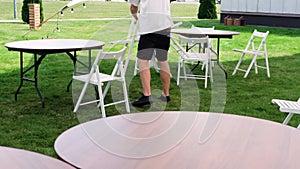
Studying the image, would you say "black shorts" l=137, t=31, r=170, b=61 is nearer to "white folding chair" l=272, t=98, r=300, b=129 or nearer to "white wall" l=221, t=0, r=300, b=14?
"white folding chair" l=272, t=98, r=300, b=129

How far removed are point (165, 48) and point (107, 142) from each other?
3326mm

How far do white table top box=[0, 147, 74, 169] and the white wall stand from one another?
13039 mm

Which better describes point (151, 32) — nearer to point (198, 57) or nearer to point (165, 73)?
point (165, 73)

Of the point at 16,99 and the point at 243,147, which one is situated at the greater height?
the point at 243,147

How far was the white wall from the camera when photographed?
1375cm

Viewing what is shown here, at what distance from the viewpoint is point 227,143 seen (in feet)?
6.02

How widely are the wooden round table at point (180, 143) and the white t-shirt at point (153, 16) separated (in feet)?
8.91

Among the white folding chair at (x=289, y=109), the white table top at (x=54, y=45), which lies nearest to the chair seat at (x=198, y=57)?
the white table top at (x=54, y=45)

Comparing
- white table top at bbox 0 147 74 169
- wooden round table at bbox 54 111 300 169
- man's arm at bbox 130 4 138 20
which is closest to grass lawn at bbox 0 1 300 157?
man's arm at bbox 130 4 138 20

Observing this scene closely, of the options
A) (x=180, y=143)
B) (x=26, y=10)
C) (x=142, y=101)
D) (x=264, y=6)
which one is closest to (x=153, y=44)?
(x=142, y=101)

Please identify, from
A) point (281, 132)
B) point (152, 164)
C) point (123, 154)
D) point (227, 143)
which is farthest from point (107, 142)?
point (281, 132)

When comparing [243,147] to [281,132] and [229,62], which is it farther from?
[229,62]

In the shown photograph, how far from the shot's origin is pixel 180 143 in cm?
183

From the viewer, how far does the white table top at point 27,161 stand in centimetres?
148
